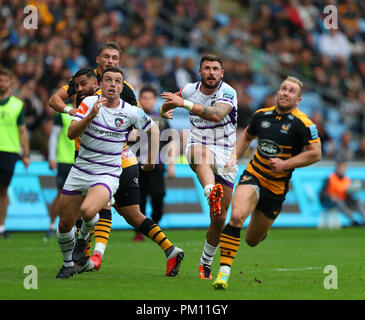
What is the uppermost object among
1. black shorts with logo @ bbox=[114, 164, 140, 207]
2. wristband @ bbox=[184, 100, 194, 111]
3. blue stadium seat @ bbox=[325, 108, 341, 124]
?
blue stadium seat @ bbox=[325, 108, 341, 124]

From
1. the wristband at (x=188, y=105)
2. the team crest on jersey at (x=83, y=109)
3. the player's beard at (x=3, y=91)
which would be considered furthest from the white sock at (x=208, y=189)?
the player's beard at (x=3, y=91)

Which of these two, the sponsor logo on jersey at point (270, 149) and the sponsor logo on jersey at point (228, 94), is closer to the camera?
the sponsor logo on jersey at point (270, 149)

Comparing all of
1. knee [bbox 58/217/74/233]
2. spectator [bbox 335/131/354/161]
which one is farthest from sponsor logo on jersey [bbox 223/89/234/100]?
spectator [bbox 335/131/354/161]

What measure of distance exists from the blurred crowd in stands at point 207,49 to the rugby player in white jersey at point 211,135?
7548 mm

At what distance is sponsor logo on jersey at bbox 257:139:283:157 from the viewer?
898cm

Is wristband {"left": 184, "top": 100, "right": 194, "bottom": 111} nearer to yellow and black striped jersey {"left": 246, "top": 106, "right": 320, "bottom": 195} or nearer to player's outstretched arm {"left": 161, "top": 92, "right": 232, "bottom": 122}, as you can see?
player's outstretched arm {"left": 161, "top": 92, "right": 232, "bottom": 122}

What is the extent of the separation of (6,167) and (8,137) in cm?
61

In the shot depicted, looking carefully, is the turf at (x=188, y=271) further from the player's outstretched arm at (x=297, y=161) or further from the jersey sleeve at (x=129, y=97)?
the jersey sleeve at (x=129, y=97)

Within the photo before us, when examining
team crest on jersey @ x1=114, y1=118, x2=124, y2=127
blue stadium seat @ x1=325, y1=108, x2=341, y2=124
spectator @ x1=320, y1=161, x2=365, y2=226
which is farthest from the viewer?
blue stadium seat @ x1=325, y1=108, x2=341, y2=124

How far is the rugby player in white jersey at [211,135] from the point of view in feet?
31.0

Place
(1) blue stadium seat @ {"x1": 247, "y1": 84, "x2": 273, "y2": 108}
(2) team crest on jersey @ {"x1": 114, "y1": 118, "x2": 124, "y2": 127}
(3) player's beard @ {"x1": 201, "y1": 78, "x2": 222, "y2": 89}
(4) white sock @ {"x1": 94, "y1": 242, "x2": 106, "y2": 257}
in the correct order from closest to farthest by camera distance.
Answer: (2) team crest on jersey @ {"x1": 114, "y1": 118, "x2": 124, "y2": 127} → (4) white sock @ {"x1": 94, "y1": 242, "x2": 106, "y2": 257} → (3) player's beard @ {"x1": 201, "y1": 78, "x2": 222, "y2": 89} → (1) blue stadium seat @ {"x1": 247, "y1": 84, "x2": 273, "y2": 108}

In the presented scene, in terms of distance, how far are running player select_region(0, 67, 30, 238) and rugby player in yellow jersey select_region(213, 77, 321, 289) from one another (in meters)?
6.20

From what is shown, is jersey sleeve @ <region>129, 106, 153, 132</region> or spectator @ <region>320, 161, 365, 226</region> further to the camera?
spectator @ <region>320, 161, 365, 226</region>
